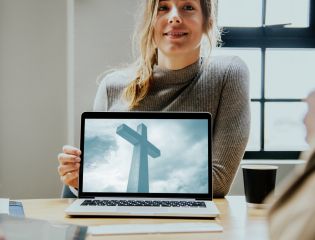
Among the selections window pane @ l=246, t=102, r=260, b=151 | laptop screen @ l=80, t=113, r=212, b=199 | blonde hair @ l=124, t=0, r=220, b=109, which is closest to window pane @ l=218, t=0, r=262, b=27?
window pane @ l=246, t=102, r=260, b=151

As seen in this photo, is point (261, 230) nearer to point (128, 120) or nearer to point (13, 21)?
point (128, 120)

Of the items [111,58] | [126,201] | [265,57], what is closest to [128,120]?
[126,201]

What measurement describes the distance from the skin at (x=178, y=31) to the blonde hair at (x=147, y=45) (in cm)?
2

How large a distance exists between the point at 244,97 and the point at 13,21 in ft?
3.81

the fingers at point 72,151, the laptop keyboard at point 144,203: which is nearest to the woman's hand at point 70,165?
the fingers at point 72,151

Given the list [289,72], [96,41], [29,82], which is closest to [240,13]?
[289,72]

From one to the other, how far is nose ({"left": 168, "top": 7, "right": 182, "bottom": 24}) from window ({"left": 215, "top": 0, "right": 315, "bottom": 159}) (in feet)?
2.86

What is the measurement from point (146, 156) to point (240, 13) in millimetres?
1461

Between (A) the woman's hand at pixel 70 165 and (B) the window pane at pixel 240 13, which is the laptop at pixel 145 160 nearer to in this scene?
(A) the woman's hand at pixel 70 165

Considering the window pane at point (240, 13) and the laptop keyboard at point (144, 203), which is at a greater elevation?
the window pane at point (240, 13)

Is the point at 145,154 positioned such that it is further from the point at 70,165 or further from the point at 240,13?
the point at 240,13

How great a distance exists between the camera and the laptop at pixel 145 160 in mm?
1209

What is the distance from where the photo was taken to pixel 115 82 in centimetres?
169

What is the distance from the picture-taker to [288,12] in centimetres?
250
